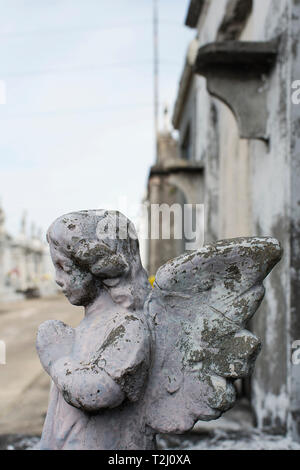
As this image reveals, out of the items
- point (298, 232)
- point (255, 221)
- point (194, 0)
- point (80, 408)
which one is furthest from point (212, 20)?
point (80, 408)

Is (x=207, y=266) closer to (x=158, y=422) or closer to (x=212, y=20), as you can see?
(x=158, y=422)

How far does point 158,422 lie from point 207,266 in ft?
1.80

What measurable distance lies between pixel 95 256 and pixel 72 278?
131 mm

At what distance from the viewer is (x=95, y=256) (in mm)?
1633

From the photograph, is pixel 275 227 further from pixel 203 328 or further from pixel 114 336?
pixel 114 336

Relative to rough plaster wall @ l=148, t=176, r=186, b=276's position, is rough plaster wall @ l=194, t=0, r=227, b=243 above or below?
above

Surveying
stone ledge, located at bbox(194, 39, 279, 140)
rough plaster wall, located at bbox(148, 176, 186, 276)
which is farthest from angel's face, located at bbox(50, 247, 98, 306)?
rough plaster wall, located at bbox(148, 176, 186, 276)

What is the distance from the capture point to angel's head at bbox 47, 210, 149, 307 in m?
1.64

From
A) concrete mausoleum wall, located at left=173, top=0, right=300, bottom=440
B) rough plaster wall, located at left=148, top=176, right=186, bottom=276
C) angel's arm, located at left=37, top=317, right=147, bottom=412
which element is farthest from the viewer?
rough plaster wall, located at left=148, top=176, right=186, bottom=276

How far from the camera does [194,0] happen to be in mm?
6594

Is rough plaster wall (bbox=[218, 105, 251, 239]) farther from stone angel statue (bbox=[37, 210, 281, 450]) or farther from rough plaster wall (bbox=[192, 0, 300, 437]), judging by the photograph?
stone angel statue (bbox=[37, 210, 281, 450])

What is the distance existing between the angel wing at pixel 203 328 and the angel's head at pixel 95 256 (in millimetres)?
105

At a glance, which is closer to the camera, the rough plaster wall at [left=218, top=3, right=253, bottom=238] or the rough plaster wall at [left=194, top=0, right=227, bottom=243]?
the rough plaster wall at [left=218, top=3, right=253, bottom=238]
